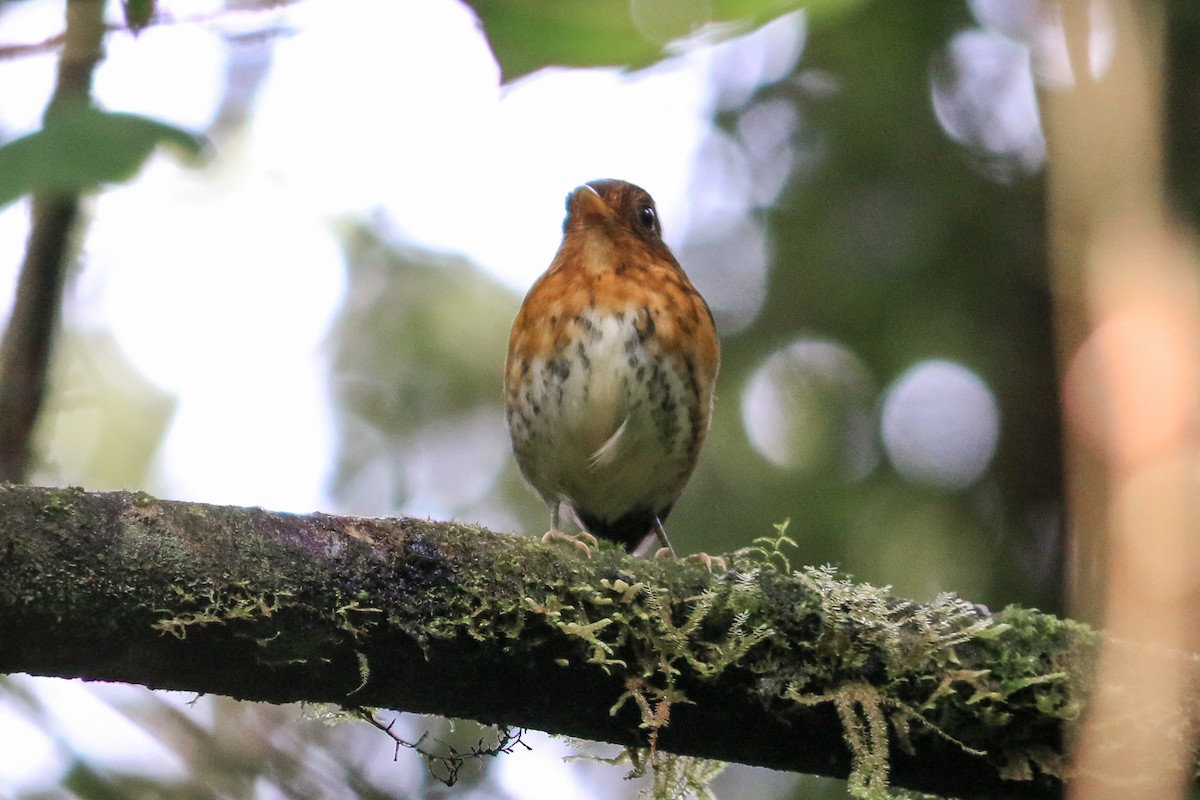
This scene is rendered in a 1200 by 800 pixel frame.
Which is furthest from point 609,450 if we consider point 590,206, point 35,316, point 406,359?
point 406,359

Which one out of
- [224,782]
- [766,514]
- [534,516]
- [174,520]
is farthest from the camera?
[534,516]

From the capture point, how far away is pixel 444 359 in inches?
228

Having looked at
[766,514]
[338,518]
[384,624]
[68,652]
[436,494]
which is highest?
[436,494]

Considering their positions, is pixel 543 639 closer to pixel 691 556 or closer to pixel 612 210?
pixel 691 556

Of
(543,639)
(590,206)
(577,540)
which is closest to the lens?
(543,639)

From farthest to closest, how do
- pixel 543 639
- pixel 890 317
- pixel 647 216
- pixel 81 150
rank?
pixel 890 317 < pixel 647 216 < pixel 543 639 < pixel 81 150

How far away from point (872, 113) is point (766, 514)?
166 centimetres

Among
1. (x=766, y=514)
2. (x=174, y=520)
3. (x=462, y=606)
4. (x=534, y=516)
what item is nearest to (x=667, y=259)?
(x=766, y=514)

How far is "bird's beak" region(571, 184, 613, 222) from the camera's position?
399 centimetres

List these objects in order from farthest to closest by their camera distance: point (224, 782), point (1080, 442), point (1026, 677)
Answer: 1. point (1080, 442)
2. point (224, 782)
3. point (1026, 677)

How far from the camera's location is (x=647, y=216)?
412 cm

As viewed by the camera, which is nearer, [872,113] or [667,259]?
[667,259]

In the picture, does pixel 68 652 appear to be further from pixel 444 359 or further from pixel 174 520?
pixel 444 359

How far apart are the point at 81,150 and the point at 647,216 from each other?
3.23 meters
